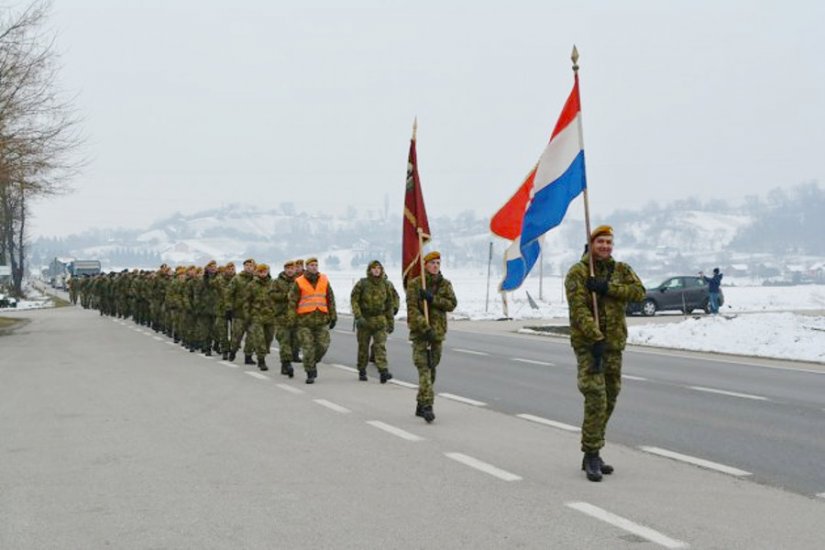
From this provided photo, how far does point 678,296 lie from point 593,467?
29.0 meters

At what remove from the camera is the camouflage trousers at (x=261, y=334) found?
14.3 m

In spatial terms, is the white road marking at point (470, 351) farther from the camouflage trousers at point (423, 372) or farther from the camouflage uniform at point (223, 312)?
the camouflage trousers at point (423, 372)

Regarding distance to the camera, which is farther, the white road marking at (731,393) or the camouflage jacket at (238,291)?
the camouflage jacket at (238,291)

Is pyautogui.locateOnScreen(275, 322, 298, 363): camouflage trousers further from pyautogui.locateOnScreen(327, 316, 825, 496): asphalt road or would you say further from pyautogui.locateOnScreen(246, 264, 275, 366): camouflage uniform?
pyautogui.locateOnScreen(327, 316, 825, 496): asphalt road

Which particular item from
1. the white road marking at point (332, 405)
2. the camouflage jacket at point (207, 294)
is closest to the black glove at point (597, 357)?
the white road marking at point (332, 405)

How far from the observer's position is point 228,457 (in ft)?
23.8

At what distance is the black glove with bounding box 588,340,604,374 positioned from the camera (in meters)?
6.29

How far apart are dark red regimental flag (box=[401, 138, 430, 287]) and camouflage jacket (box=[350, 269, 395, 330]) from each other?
301 cm

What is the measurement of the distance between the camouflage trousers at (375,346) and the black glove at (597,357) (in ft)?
21.4

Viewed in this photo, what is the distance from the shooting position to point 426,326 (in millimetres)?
8930

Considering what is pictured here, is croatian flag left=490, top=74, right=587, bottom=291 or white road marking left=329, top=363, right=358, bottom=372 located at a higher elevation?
croatian flag left=490, top=74, right=587, bottom=291

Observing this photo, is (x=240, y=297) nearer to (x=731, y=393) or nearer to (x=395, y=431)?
(x=395, y=431)

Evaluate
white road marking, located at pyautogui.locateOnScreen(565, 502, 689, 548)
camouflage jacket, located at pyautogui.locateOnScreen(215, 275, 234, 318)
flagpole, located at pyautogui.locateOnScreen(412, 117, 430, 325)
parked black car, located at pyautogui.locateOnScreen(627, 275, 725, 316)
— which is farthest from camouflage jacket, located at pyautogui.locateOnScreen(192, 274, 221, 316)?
parked black car, located at pyautogui.locateOnScreen(627, 275, 725, 316)

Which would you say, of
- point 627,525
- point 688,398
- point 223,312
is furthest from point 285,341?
point 627,525
